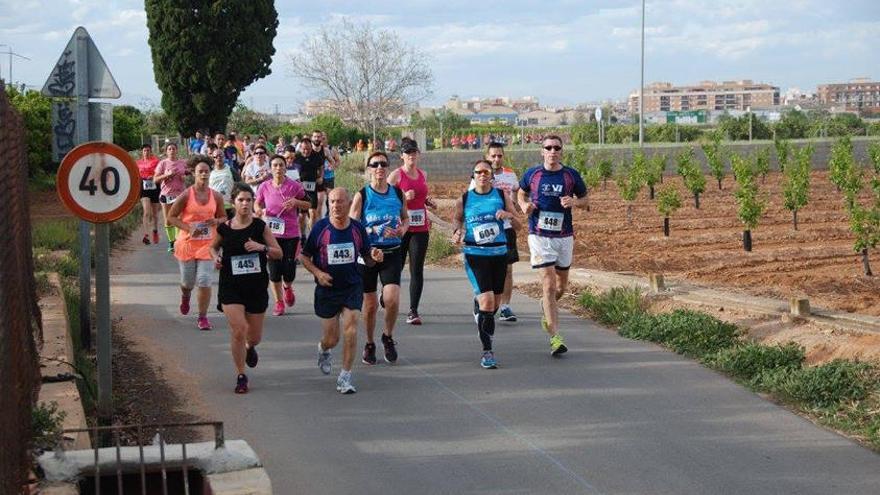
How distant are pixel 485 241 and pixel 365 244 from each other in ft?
4.24

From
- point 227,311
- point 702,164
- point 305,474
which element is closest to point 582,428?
point 305,474

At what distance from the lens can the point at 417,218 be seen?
1298cm

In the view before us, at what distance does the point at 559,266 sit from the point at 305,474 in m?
4.91

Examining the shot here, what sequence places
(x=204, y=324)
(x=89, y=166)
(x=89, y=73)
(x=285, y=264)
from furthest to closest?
(x=285, y=264) < (x=204, y=324) < (x=89, y=73) < (x=89, y=166)

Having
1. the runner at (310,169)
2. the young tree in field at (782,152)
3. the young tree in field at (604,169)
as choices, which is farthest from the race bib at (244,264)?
the young tree in field at (782,152)

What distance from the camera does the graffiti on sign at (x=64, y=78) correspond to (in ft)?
31.9

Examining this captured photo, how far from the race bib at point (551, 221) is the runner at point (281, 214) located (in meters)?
3.22

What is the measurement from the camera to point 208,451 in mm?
6438

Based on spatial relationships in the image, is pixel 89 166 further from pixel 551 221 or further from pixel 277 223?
pixel 277 223

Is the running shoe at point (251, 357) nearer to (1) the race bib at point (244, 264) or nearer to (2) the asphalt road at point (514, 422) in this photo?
(2) the asphalt road at point (514, 422)

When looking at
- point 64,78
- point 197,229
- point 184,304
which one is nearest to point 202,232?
point 197,229

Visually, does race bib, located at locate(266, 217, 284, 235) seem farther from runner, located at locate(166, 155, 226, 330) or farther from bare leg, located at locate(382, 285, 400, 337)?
bare leg, located at locate(382, 285, 400, 337)

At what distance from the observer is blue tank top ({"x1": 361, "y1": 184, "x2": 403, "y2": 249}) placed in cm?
1159

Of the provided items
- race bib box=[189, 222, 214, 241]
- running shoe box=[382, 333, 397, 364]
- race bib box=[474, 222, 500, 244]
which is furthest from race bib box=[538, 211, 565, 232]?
race bib box=[189, 222, 214, 241]
